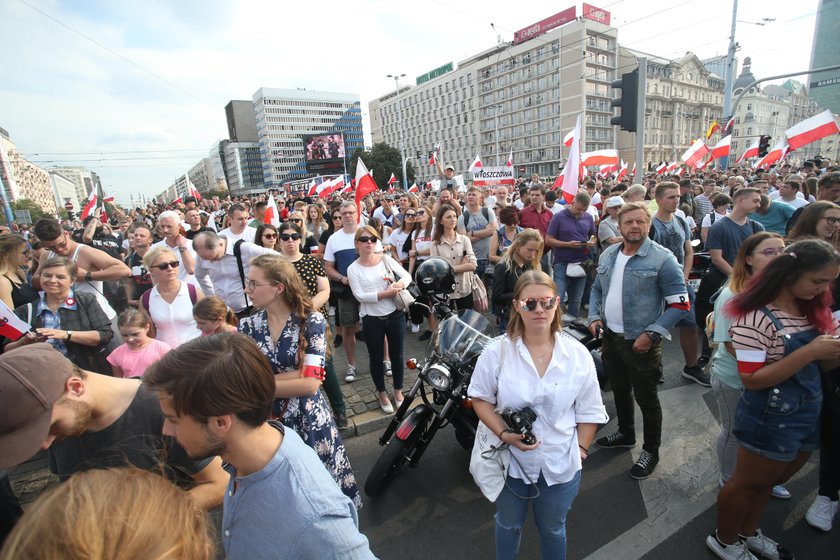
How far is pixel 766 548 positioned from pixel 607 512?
2.77 feet

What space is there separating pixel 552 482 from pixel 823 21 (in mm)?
134767

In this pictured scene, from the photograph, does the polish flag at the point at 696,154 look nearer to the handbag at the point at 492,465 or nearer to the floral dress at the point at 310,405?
the handbag at the point at 492,465

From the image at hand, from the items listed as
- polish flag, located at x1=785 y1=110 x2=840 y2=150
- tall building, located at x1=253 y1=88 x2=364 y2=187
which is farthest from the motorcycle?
tall building, located at x1=253 y1=88 x2=364 y2=187

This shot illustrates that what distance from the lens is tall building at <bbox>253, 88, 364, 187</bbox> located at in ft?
373

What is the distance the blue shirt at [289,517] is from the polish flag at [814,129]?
13.2 meters

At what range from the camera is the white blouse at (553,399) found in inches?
78.4

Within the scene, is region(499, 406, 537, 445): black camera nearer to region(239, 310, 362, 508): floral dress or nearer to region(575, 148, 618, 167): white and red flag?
region(239, 310, 362, 508): floral dress

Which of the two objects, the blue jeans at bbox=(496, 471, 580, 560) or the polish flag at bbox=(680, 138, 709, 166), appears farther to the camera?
the polish flag at bbox=(680, 138, 709, 166)

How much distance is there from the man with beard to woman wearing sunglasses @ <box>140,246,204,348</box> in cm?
180

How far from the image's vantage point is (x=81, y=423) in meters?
1.48

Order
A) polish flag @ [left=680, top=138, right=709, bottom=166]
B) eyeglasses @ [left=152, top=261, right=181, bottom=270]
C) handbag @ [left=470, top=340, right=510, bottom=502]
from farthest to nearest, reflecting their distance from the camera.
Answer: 1. polish flag @ [left=680, top=138, right=709, bottom=166]
2. eyeglasses @ [left=152, top=261, right=181, bottom=270]
3. handbag @ [left=470, top=340, right=510, bottom=502]

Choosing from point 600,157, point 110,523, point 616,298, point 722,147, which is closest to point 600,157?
point 600,157

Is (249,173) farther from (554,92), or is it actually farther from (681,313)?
(681,313)

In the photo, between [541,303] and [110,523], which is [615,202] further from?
[110,523]
